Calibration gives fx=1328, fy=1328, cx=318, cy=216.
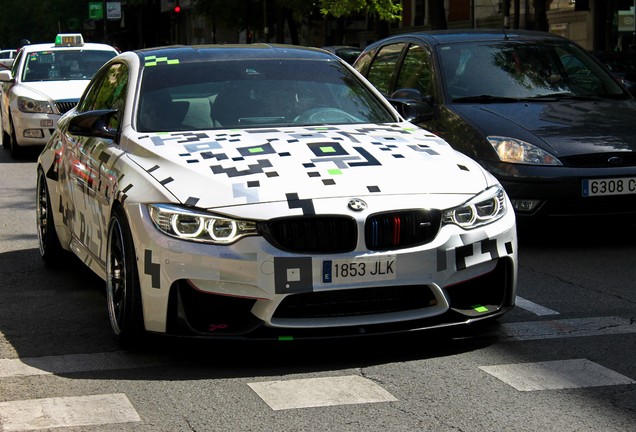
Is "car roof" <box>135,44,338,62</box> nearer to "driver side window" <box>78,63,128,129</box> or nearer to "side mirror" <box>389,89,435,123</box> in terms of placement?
"driver side window" <box>78,63,128,129</box>

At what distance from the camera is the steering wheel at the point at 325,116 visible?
7113 millimetres

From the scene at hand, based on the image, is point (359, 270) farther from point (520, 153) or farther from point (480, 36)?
point (480, 36)

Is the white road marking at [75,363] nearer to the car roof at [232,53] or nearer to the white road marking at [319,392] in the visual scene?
the white road marking at [319,392]

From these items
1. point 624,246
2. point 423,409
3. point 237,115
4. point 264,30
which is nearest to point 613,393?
point 423,409

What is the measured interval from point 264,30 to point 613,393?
56.2m

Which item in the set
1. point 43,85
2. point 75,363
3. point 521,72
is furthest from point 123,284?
point 43,85

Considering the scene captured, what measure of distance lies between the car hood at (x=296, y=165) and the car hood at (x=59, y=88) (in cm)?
1213

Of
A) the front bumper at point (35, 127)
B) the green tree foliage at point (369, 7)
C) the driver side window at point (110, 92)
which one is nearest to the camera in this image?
the driver side window at point (110, 92)

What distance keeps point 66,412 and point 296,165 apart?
1637 millimetres

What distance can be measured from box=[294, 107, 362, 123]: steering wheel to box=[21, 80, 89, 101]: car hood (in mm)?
11735

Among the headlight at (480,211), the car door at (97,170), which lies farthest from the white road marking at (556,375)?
the car door at (97,170)

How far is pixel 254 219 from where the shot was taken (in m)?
5.68

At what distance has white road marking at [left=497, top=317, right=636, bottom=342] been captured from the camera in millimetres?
6465

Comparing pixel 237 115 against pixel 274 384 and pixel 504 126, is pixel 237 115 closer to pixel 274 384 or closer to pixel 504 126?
pixel 274 384
